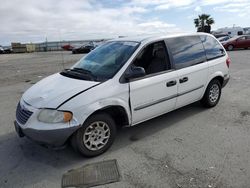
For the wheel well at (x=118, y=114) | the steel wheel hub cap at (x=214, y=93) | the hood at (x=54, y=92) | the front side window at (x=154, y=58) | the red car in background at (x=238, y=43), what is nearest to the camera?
the hood at (x=54, y=92)

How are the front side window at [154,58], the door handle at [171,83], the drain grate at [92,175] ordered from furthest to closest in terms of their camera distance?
the door handle at [171,83], the front side window at [154,58], the drain grate at [92,175]

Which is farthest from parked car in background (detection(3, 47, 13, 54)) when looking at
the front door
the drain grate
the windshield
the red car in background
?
the drain grate

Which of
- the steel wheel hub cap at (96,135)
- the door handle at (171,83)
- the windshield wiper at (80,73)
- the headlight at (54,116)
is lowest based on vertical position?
the steel wheel hub cap at (96,135)

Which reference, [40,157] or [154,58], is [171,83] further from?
[40,157]

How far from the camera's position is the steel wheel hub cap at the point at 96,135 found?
3477 mm

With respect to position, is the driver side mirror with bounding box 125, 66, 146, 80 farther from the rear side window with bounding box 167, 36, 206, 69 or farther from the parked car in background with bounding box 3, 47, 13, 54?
the parked car in background with bounding box 3, 47, 13, 54

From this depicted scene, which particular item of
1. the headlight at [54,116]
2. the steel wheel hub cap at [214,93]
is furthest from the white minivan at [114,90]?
the steel wheel hub cap at [214,93]

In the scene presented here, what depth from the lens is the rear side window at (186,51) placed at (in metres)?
4.42

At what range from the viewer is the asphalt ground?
2992mm

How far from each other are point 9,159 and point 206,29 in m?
40.0

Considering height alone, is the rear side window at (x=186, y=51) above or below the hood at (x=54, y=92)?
above

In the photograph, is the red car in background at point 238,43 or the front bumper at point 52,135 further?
the red car in background at point 238,43

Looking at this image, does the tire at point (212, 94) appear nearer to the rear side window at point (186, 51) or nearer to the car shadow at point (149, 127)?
Result: the car shadow at point (149, 127)

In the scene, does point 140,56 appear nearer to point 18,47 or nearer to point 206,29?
point 206,29
